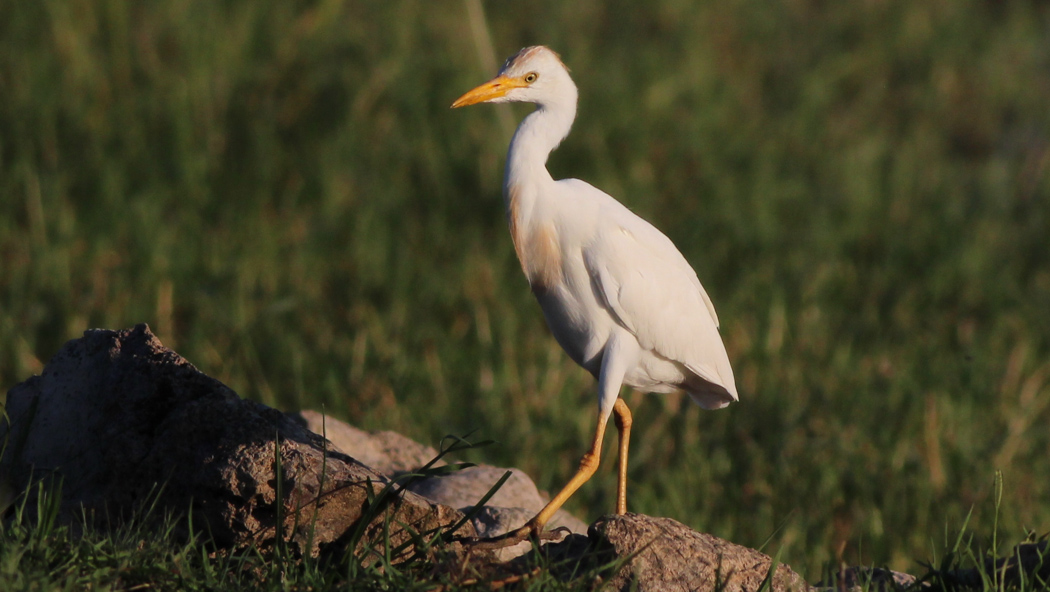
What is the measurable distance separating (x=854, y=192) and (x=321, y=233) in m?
3.76

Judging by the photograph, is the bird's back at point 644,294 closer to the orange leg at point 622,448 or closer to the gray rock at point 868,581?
the orange leg at point 622,448


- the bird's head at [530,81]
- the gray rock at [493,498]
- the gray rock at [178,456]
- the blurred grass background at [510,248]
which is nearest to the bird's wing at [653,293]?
the bird's head at [530,81]

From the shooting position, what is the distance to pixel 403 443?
13.6 ft

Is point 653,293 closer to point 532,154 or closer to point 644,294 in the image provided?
point 644,294

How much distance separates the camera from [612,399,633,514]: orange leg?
3379 millimetres

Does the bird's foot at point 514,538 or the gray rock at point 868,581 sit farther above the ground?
the bird's foot at point 514,538

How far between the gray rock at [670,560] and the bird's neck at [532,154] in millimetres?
966

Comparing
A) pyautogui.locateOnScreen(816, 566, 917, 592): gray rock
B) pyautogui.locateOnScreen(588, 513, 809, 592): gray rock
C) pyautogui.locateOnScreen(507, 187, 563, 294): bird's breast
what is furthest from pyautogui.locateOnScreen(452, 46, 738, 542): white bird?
pyautogui.locateOnScreen(816, 566, 917, 592): gray rock

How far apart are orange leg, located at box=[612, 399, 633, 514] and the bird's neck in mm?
675

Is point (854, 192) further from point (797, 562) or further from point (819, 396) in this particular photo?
point (797, 562)

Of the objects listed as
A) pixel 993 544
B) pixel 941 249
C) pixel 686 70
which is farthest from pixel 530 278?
pixel 686 70

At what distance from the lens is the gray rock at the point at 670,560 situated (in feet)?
9.19

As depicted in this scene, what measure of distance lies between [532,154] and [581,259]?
0.33 m

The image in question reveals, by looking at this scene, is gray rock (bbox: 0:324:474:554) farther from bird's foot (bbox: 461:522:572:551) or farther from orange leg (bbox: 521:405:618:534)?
orange leg (bbox: 521:405:618:534)
